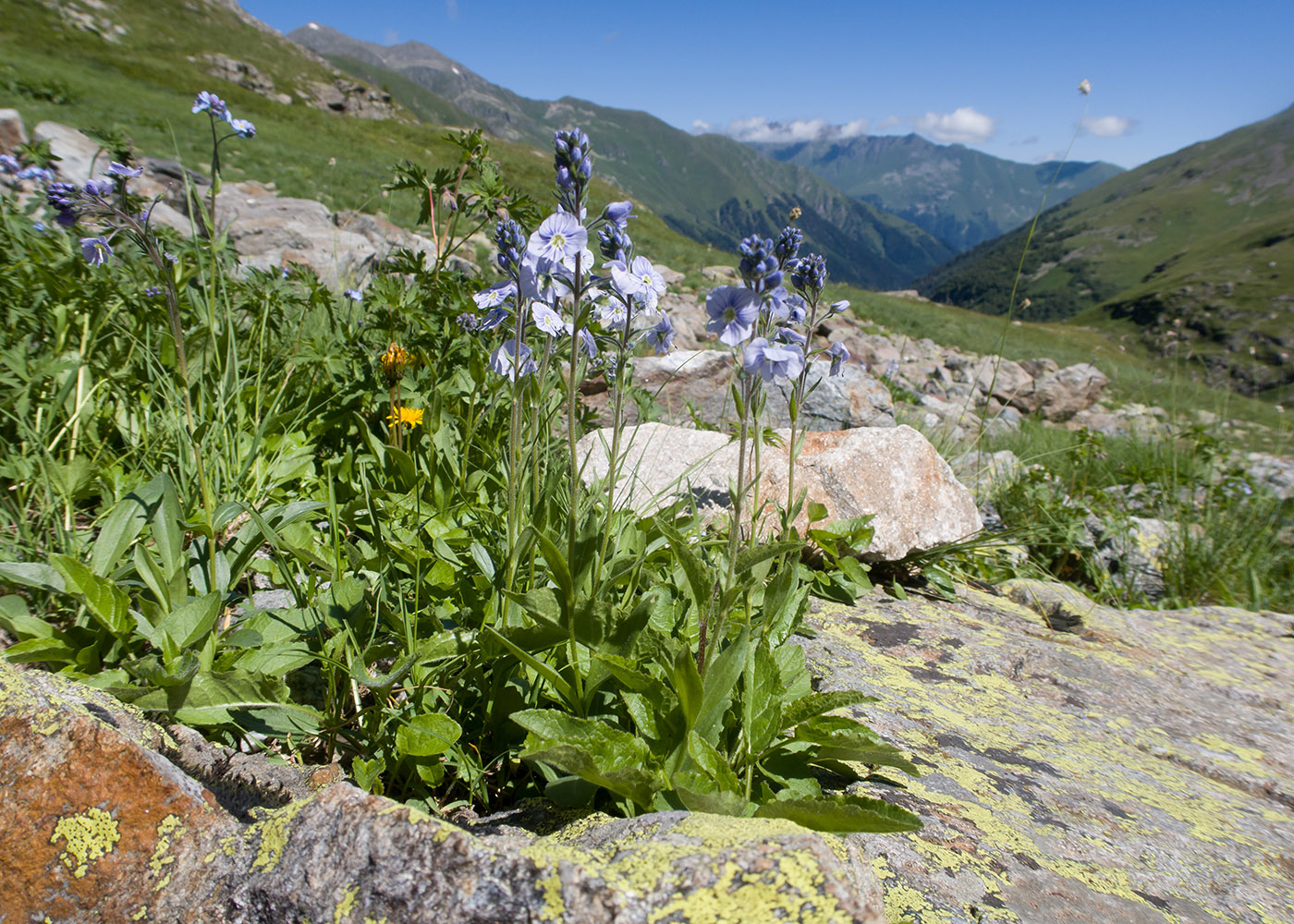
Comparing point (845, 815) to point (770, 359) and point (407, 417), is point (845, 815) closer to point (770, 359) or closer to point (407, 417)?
point (770, 359)

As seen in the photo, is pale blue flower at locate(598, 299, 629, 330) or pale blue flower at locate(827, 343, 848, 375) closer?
pale blue flower at locate(598, 299, 629, 330)

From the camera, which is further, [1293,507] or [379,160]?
[379,160]

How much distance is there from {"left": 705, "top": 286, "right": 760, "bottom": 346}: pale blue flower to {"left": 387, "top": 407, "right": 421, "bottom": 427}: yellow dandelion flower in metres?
1.94

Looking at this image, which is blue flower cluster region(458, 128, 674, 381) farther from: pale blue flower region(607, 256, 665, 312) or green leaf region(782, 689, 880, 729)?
green leaf region(782, 689, 880, 729)

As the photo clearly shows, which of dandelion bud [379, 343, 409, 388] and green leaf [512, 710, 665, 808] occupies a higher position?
dandelion bud [379, 343, 409, 388]

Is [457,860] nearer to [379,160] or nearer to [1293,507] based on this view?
[1293,507]

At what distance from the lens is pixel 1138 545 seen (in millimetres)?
5551

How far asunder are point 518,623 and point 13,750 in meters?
1.25

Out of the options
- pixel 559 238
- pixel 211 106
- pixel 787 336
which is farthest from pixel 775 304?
pixel 211 106

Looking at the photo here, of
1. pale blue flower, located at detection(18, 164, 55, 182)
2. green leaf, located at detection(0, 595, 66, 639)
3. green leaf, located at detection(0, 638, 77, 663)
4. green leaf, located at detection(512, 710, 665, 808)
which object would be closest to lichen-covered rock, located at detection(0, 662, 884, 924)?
green leaf, located at detection(512, 710, 665, 808)

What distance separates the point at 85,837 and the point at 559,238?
5.99 ft

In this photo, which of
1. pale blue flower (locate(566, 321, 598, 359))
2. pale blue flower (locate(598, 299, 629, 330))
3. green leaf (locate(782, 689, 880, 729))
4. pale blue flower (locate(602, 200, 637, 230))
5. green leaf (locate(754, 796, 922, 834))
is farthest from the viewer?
pale blue flower (locate(598, 299, 629, 330))

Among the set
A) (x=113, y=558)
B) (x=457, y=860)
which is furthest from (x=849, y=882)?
(x=113, y=558)

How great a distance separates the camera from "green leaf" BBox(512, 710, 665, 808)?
1.54 metres
